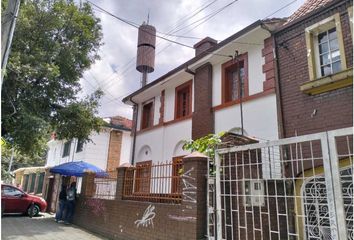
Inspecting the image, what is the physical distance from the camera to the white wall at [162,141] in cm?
1316

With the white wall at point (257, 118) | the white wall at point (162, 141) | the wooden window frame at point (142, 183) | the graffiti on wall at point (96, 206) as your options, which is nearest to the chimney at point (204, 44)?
the white wall at point (162, 141)

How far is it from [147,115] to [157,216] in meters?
9.28

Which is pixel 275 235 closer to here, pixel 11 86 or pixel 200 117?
pixel 200 117

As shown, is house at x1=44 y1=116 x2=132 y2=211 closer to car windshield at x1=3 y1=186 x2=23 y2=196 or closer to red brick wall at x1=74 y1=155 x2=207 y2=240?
car windshield at x1=3 y1=186 x2=23 y2=196

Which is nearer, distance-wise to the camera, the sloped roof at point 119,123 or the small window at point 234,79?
the small window at point 234,79

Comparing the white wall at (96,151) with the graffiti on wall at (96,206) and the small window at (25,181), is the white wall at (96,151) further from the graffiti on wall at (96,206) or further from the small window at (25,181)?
the small window at (25,181)

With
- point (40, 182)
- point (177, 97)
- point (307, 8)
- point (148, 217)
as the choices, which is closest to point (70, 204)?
point (148, 217)

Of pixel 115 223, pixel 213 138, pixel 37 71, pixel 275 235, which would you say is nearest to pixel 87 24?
pixel 37 71

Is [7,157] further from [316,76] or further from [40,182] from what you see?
[316,76]

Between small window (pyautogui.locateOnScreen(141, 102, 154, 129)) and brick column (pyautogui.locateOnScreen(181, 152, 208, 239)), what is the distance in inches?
352

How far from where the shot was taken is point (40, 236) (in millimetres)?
10016

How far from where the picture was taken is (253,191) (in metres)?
6.86

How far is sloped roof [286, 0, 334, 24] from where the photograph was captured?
8809 mm

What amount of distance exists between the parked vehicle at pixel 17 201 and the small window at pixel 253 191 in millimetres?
13106
